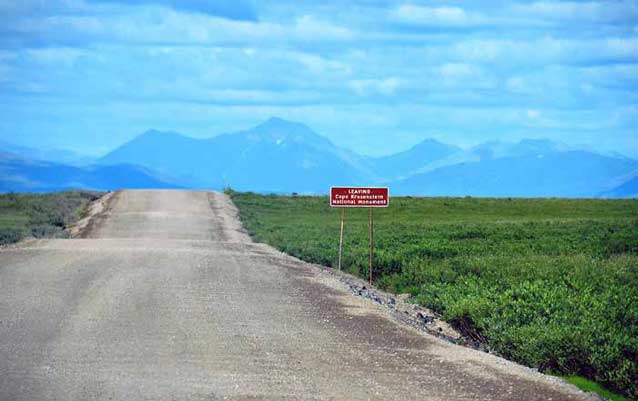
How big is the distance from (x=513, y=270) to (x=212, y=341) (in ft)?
39.4

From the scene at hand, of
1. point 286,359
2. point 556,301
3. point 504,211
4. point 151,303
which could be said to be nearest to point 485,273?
point 556,301

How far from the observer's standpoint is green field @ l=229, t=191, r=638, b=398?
1435 cm

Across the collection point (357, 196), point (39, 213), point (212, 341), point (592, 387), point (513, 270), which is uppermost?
point (39, 213)

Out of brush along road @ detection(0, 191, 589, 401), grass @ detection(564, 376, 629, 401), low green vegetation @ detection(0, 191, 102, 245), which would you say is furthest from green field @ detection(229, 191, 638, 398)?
low green vegetation @ detection(0, 191, 102, 245)

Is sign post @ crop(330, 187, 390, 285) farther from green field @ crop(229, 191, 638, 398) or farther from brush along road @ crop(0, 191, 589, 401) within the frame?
brush along road @ crop(0, 191, 589, 401)

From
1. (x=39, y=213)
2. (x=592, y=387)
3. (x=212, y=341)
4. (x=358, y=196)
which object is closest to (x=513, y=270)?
(x=358, y=196)

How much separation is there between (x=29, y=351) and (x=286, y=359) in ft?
11.5

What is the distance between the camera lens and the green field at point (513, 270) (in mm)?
14352

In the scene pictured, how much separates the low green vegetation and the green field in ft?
26.2

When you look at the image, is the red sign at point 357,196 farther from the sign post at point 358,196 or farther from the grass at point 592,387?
the grass at point 592,387

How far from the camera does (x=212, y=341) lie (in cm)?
1372

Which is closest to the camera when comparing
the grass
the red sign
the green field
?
the grass

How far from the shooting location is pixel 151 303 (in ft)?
55.3

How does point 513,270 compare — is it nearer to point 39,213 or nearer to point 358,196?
point 358,196
